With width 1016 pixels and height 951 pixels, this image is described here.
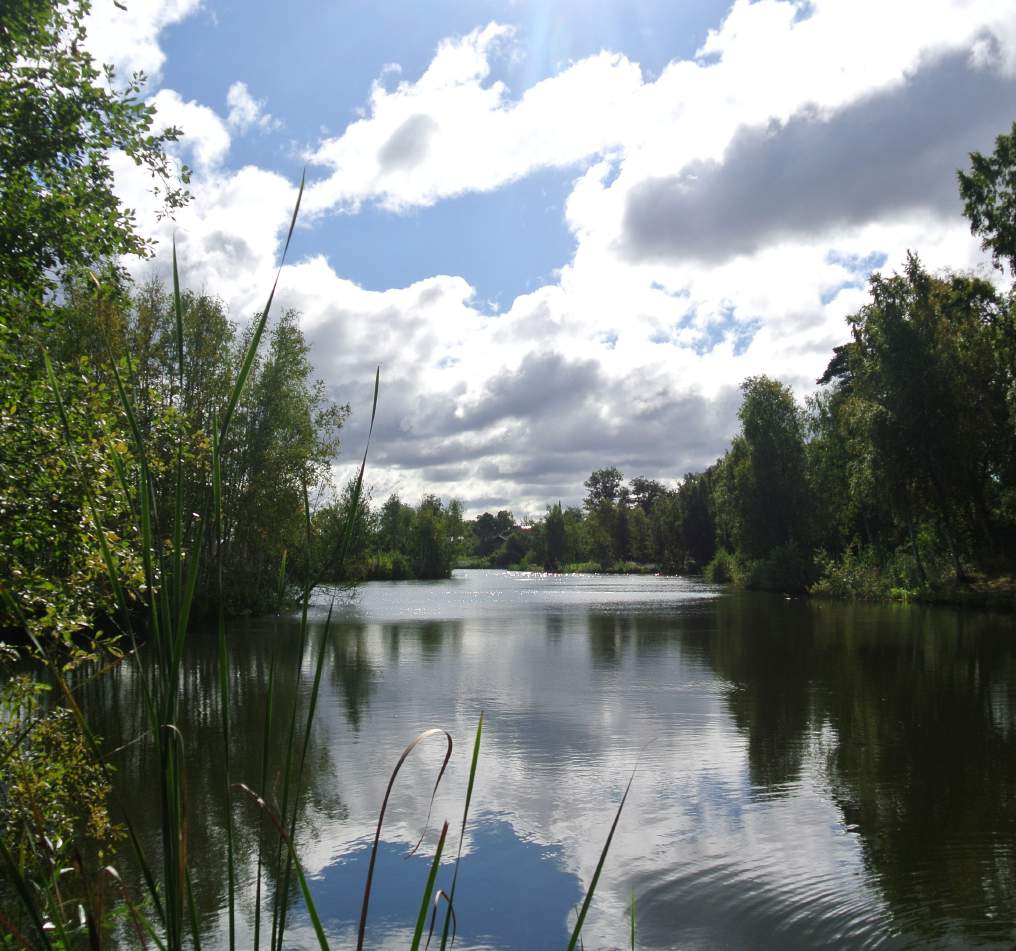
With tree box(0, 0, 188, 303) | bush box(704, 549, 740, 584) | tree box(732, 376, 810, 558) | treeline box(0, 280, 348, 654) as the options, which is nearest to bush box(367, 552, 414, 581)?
bush box(704, 549, 740, 584)

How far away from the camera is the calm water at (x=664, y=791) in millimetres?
5953

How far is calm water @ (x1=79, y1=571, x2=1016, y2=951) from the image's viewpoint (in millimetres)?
5953

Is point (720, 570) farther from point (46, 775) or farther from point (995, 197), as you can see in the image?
point (46, 775)

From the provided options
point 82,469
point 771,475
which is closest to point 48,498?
point 82,469

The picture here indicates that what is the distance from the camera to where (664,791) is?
887cm

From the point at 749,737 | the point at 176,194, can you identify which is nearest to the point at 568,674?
the point at 749,737

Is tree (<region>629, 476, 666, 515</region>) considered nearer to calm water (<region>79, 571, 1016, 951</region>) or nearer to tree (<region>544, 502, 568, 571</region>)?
tree (<region>544, 502, 568, 571</region>)

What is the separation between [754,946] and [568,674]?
1174 cm

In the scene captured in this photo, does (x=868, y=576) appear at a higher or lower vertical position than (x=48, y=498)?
lower

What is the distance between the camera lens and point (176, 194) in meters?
7.64

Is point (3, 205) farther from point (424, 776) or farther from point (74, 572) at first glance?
point (424, 776)

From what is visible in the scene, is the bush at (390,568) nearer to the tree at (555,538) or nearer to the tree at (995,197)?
the tree at (555,538)

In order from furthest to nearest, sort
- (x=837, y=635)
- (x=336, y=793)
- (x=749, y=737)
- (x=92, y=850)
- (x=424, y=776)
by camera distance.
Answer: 1. (x=837, y=635)
2. (x=749, y=737)
3. (x=424, y=776)
4. (x=336, y=793)
5. (x=92, y=850)

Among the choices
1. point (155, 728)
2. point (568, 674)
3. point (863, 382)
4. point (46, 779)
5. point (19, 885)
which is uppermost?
point (863, 382)
